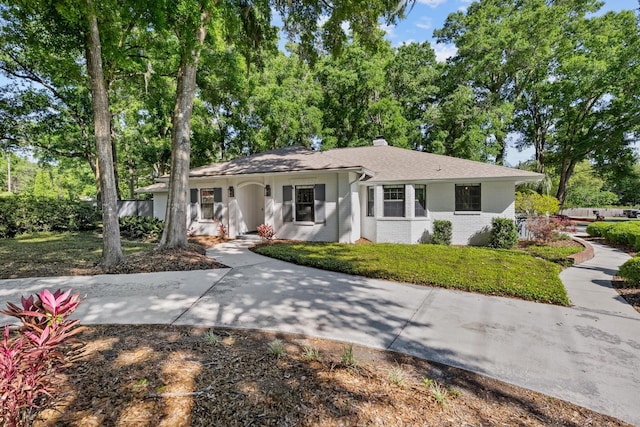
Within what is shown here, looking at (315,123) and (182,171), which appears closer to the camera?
(182,171)

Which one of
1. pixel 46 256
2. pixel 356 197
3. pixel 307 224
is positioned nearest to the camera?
pixel 46 256

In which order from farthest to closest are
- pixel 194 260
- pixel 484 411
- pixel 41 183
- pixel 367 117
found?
pixel 41 183 < pixel 367 117 < pixel 194 260 < pixel 484 411

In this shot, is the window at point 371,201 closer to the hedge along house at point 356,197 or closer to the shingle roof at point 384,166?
the hedge along house at point 356,197

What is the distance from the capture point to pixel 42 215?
13836 millimetres

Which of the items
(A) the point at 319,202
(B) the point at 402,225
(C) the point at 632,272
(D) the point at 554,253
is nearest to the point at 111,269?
(A) the point at 319,202

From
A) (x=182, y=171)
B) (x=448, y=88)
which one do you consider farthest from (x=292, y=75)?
(x=182, y=171)

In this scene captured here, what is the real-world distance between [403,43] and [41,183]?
5260 cm

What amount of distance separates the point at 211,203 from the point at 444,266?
1006cm

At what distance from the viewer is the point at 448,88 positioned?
71.9ft

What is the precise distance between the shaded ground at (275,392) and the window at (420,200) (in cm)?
909

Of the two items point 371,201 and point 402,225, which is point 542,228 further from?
point 371,201

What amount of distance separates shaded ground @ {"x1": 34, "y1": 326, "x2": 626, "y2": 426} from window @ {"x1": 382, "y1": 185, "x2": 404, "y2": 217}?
8.81 metres

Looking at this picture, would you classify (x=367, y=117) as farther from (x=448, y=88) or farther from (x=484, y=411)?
(x=484, y=411)

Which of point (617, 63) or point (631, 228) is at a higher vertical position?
point (617, 63)
